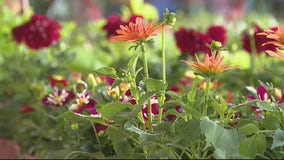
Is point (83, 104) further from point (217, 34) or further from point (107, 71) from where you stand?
point (217, 34)

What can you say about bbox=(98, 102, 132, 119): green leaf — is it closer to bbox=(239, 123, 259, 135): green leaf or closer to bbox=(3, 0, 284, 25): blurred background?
bbox=(239, 123, 259, 135): green leaf

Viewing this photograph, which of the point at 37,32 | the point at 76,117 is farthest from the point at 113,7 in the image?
the point at 76,117

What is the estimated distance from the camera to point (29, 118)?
131cm

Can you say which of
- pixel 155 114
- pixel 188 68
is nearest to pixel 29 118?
pixel 188 68

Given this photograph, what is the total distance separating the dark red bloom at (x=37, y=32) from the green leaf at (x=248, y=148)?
97cm

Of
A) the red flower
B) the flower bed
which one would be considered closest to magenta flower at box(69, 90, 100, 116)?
the flower bed

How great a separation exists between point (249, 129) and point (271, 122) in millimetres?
40

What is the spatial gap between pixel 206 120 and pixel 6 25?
1182mm

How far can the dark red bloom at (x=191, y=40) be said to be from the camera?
136cm

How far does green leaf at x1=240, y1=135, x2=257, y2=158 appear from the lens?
1.96 feet

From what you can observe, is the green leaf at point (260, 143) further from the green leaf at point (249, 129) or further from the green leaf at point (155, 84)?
the green leaf at point (155, 84)

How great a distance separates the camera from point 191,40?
138cm

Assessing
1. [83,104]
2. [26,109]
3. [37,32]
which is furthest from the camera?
[37,32]

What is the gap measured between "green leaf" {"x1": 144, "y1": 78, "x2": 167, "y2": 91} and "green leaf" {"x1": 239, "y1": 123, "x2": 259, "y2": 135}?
10 cm
